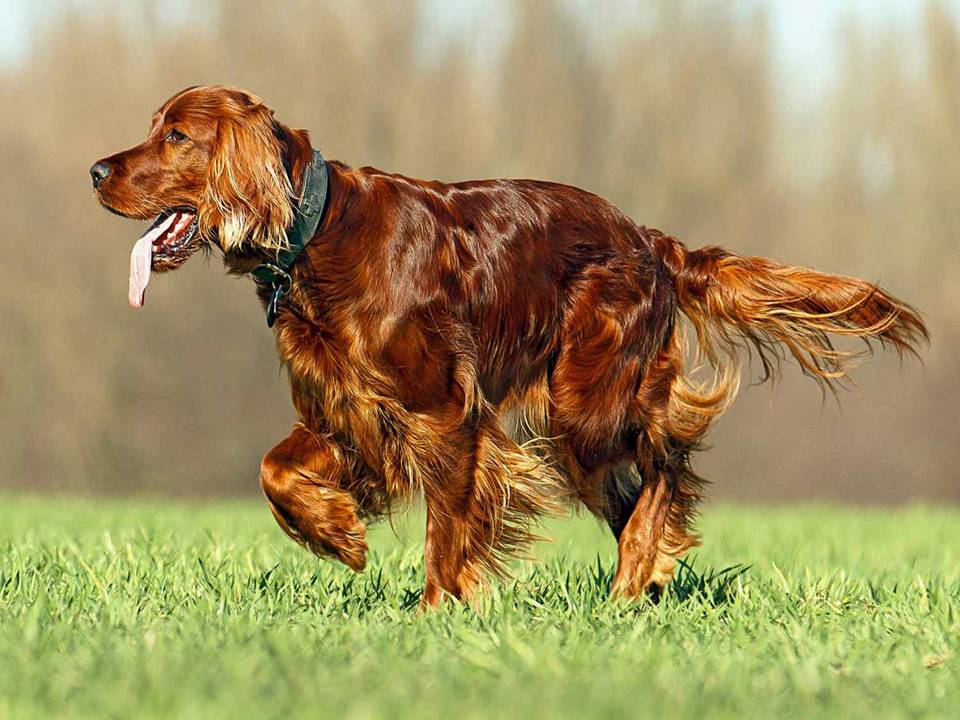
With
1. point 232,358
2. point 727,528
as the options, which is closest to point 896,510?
point 727,528

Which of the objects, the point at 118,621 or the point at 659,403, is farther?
the point at 659,403

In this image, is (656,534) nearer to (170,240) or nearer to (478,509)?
(478,509)

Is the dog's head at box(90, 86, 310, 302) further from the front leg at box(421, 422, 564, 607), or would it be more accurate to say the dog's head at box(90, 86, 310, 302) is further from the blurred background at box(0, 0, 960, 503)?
the blurred background at box(0, 0, 960, 503)

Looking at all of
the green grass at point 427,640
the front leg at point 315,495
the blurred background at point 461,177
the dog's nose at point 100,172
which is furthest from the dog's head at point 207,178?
the blurred background at point 461,177

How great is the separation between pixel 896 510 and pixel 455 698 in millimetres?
9755

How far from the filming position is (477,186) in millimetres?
4469

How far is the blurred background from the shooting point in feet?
39.8

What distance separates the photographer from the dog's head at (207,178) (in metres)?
3.86

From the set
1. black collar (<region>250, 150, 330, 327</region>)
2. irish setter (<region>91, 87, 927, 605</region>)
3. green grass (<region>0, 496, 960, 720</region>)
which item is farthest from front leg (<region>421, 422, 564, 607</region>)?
black collar (<region>250, 150, 330, 327</region>)

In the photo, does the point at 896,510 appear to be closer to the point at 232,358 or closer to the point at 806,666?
the point at 232,358

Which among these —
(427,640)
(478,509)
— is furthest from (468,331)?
(427,640)

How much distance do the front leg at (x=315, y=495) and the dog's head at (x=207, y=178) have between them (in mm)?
639

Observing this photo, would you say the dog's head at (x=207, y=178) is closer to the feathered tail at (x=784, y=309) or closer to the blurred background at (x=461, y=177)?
the feathered tail at (x=784, y=309)

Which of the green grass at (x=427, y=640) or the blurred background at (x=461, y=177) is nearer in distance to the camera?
the green grass at (x=427, y=640)
